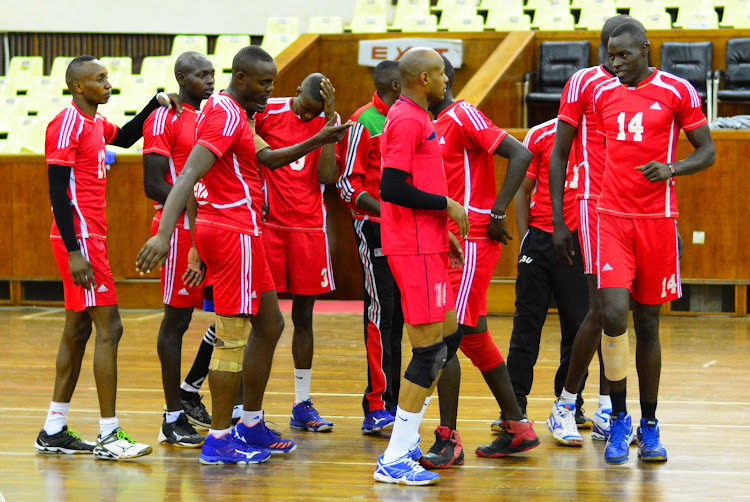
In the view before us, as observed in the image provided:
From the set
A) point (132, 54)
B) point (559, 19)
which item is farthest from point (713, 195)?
point (132, 54)

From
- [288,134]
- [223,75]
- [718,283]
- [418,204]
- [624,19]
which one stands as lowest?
[718,283]

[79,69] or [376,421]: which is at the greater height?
[79,69]

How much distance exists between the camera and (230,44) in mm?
13789

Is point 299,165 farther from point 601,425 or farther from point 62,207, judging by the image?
point 601,425

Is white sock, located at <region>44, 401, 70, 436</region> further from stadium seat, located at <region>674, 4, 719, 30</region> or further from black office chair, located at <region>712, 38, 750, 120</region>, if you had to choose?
stadium seat, located at <region>674, 4, 719, 30</region>

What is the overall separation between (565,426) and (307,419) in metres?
1.28

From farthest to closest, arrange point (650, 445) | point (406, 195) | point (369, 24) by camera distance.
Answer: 1. point (369, 24)
2. point (650, 445)
3. point (406, 195)

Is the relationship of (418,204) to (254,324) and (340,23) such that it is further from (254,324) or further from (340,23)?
(340,23)

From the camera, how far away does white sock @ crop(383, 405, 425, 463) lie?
12.7ft

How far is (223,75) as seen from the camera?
1249 centimetres

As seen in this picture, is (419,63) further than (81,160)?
No

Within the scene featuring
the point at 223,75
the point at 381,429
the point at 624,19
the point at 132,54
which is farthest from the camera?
the point at 132,54

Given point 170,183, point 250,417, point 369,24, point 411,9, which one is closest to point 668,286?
point 250,417

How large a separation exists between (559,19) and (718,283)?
5.05 m
